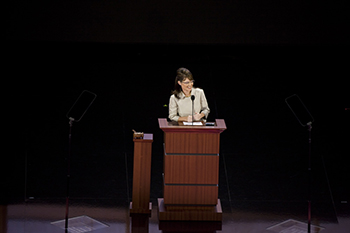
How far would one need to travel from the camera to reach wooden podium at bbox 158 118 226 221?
5328 mm

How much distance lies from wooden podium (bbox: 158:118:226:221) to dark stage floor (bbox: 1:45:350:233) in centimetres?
13

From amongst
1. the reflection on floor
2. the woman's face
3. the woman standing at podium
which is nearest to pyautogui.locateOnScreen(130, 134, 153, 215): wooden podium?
the reflection on floor

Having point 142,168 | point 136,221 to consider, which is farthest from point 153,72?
point 136,221

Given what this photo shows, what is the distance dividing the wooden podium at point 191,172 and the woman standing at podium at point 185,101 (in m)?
0.18

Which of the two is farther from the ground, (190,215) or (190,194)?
(190,194)

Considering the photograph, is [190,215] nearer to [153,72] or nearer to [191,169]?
[191,169]

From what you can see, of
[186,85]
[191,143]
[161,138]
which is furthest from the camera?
[161,138]

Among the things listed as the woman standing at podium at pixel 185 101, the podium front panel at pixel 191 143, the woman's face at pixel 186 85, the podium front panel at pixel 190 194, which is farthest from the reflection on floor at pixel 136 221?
the woman's face at pixel 186 85

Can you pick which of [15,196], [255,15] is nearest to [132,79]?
[255,15]

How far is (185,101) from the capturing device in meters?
5.62

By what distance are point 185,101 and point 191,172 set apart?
69cm

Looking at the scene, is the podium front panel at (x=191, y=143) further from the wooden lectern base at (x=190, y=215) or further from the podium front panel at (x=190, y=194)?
the wooden lectern base at (x=190, y=215)

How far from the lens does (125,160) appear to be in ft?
22.2

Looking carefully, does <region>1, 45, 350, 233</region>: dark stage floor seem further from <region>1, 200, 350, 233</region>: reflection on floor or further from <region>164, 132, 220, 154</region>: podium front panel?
<region>164, 132, 220, 154</region>: podium front panel
